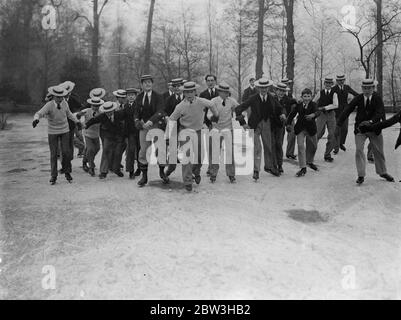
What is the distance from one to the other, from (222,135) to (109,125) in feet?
8.23

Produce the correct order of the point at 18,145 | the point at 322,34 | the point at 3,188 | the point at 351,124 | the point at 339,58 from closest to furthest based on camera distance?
the point at 3,188
the point at 18,145
the point at 351,124
the point at 322,34
the point at 339,58

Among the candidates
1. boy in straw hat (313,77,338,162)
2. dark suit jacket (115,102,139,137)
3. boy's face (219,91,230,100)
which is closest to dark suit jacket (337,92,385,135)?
boy in straw hat (313,77,338,162)

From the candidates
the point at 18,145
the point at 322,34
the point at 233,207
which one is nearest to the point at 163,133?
the point at 233,207

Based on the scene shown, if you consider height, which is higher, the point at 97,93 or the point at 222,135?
the point at 97,93

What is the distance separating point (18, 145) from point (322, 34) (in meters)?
37.1

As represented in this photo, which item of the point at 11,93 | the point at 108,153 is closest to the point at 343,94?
the point at 108,153

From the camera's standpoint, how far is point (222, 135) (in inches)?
363

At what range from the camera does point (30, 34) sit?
36.4m

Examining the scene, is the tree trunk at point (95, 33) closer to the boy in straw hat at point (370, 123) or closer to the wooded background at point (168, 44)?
the wooded background at point (168, 44)

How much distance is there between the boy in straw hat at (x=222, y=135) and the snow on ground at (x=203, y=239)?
Result: 0.48 metres

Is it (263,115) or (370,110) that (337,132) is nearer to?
(370,110)

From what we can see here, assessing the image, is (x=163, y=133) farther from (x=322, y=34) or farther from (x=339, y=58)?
(x=339, y=58)
